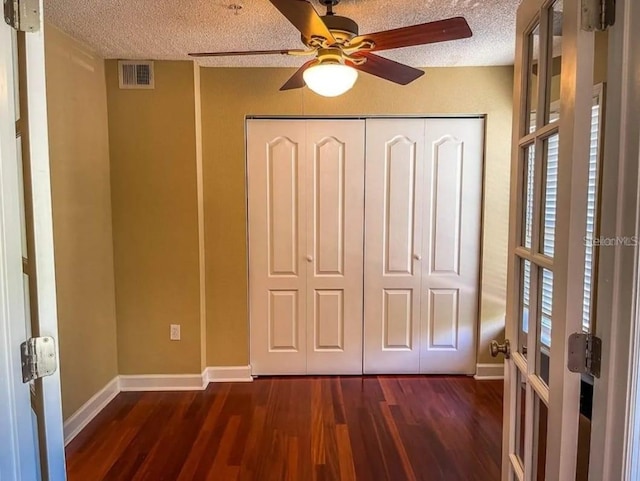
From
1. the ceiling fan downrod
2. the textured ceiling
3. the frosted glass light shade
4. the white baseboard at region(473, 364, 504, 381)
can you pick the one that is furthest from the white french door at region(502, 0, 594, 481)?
the white baseboard at region(473, 364, 504, 381)

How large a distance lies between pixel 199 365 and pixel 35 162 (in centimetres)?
239

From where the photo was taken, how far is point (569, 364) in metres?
0.96

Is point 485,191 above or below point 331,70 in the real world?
below

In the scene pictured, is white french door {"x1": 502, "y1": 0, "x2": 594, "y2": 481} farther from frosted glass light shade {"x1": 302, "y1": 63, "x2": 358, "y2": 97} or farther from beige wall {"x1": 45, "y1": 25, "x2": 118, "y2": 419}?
beige wall {"x1": 45, "y1": 25, "x2": 118, "y2": 419}

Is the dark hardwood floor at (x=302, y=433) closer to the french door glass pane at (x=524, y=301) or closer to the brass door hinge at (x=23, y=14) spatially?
the french door glass pane at (x=524, y=301)

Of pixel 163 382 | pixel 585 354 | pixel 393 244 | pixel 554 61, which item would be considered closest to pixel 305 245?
pixel 393 244

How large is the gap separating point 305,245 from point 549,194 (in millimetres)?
2145

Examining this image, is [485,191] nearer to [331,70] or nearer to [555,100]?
[331,70]

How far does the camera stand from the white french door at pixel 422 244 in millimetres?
3072

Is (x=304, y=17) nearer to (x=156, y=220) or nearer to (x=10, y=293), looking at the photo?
(x=10, y=293)

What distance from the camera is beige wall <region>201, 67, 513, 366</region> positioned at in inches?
117

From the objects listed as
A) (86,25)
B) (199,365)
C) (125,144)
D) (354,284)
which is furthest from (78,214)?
(354,284)

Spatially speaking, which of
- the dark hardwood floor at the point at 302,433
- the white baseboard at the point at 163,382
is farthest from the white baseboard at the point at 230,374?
the dark hardwood floor at the point at 302,433

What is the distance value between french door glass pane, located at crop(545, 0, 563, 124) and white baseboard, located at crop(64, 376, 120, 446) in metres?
2.87
